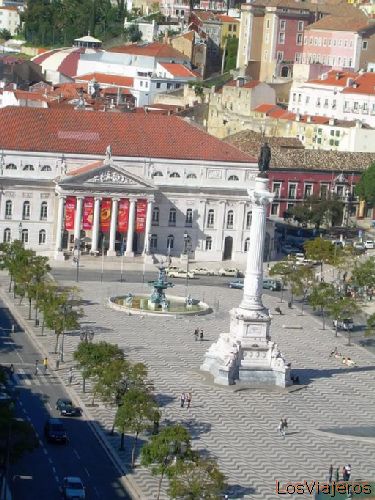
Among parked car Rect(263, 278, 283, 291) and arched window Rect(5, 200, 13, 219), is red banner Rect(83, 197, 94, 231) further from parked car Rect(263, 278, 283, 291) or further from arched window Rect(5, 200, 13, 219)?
parked car Rect(263, 278, 283, 291)

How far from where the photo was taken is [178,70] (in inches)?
7244

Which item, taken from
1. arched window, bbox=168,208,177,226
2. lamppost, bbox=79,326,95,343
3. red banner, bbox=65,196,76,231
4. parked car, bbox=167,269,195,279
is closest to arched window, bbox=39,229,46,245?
red banner, bbox=65,196,76,231

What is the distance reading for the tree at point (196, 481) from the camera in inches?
2144

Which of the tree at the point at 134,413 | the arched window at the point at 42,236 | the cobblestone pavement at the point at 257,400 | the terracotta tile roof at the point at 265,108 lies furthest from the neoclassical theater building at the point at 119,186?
the tree at the point at 134,413

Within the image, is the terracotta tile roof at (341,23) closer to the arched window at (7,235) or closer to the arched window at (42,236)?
the arched window at (42,236)

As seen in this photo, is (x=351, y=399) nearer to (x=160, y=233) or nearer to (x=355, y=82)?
(x=160, y=233)

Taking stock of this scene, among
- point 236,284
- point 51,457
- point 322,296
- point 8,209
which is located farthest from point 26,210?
point 51,457

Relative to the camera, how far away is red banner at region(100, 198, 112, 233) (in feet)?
363

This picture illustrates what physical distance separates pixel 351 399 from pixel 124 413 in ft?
50.2

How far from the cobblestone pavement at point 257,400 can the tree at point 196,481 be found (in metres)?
3.53

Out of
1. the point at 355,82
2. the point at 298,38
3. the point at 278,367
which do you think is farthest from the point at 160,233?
the point at 298,38

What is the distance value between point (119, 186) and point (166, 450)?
53.7 m

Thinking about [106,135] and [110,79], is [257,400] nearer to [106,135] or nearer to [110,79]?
[106,135]

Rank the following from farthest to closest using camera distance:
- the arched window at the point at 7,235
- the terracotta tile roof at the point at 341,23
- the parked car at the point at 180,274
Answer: the terracotta tile roof at the point at 341,23
the arched window at the point at 7,235
the parked car at the point at 180,274
